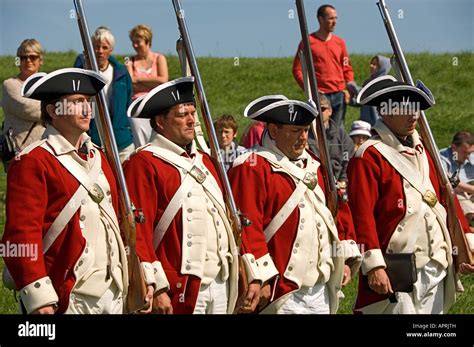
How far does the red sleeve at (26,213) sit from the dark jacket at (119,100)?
13.8 ft

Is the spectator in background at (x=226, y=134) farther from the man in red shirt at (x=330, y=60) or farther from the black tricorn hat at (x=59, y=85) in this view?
the black tricorn hat at (x=59, y=85)

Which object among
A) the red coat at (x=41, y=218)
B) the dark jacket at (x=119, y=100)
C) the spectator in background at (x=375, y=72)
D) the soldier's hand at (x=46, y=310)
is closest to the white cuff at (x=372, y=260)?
the red coat at (x=41, y=218)

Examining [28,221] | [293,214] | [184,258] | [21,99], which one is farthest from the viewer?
[21,99]

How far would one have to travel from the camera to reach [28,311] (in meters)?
8.48

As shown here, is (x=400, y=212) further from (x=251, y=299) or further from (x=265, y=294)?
(x=251, y=299)

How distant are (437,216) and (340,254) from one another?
30.9 inches

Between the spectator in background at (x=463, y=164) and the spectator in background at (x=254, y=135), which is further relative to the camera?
the spectator in background at (x=463, y=164)

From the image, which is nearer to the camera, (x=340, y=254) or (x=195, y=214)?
(x=195, y=214)

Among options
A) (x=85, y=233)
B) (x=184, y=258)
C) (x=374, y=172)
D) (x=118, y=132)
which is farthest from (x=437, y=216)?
(x=118, y=132)

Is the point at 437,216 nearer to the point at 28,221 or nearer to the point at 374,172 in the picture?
the point at 374,172

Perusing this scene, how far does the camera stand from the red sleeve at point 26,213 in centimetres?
839

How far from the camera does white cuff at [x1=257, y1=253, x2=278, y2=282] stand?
31.3 ft

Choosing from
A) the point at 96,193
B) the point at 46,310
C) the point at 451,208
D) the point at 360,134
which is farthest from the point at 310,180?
the point at 360,134
